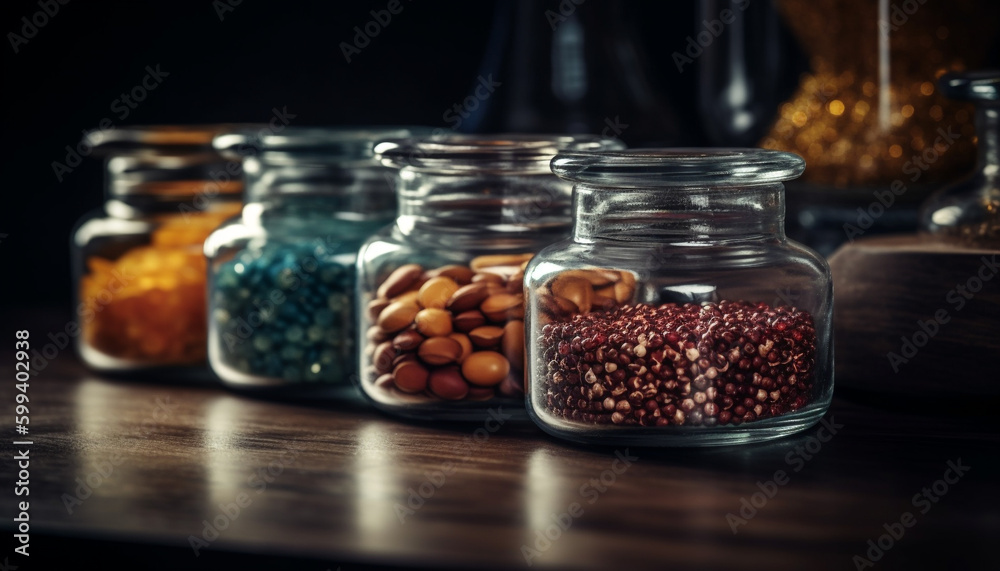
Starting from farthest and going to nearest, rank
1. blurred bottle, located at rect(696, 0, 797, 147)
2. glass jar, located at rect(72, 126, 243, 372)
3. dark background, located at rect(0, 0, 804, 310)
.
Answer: dark background, located at rect(0, 0, 804, 310) < blurred bottle, located at rect(696, 0, 797, 147) < glass jar, located at rect(72, 126, 243, 372)

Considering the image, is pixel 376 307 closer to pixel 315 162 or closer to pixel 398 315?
pixel 398 315

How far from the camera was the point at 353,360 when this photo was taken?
0.97 metres

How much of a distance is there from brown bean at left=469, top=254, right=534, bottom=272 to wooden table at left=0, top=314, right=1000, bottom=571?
114 millimetres

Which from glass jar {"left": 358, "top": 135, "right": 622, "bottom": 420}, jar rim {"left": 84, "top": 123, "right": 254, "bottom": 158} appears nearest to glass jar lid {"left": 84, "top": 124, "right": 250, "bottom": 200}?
jar rim {"left": 84, "top": 123, "right": 254, "bottom": 158}

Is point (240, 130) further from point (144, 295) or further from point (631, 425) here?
point (631, 425)

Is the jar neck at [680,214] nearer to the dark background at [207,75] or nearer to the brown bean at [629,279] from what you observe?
the brown bean at [629,279]

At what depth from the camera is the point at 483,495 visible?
0.69m

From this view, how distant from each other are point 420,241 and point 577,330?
0.60 ft

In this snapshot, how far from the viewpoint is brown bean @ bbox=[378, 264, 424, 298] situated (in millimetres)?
887

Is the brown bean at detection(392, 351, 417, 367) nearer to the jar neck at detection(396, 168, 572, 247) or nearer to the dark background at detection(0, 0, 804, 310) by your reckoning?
the jar neck at detection(396, 168, 572, 247)

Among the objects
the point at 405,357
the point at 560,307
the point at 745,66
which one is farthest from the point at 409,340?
the point at 745,66

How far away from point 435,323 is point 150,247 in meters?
0.42

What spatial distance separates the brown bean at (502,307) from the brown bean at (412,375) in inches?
2.4

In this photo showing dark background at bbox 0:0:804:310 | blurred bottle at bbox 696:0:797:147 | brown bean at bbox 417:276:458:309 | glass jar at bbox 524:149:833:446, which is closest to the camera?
glass jar at bbox 524:149:833:446
